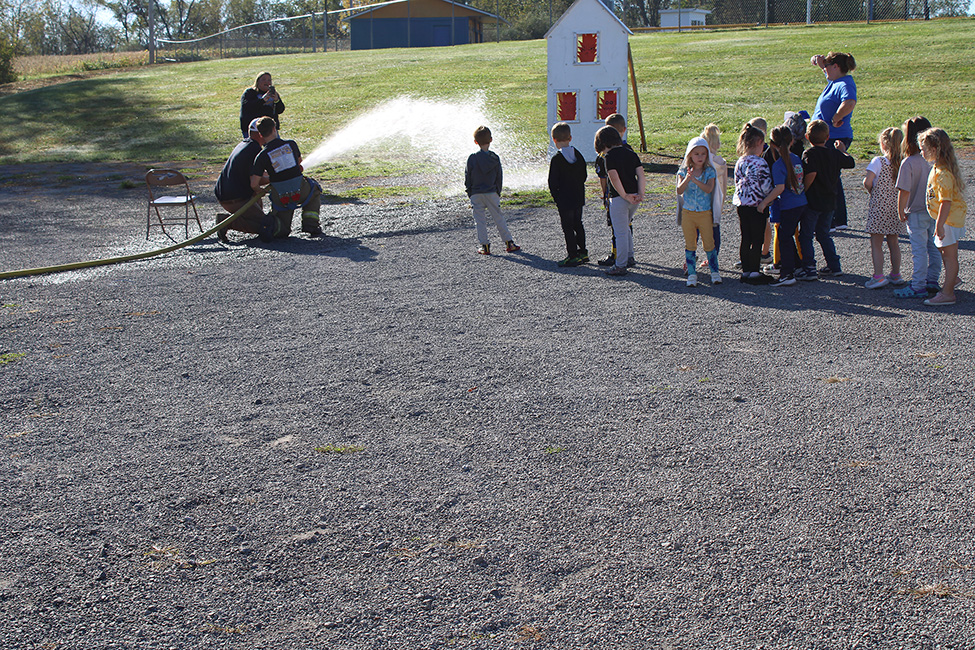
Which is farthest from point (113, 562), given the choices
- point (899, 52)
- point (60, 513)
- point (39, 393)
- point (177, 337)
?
point (899, 52)

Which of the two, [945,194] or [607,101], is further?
[607,101]

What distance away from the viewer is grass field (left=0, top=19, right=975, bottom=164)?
21625 millimetres

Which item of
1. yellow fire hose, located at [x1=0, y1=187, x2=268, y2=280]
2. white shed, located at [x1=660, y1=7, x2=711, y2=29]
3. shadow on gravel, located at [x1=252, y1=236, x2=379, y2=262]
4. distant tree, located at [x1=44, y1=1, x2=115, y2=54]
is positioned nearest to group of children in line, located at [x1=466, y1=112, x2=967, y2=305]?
shadow on gravel, located at [x1=252, y1=236, x2=379, y2=262]

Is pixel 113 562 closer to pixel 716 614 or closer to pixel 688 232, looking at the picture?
pixel 716 614

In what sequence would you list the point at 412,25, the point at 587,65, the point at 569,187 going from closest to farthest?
the point at 569,187 < the point at 587,65 < the point at 412,25

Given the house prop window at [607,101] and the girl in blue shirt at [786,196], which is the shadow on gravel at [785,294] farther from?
the house prop window at [607,101]

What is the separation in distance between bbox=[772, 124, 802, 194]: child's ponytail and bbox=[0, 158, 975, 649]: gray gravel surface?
0.99 metres

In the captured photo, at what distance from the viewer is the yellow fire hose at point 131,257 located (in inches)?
360

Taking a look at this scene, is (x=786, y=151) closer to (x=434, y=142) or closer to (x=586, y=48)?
(x=586, y=48)

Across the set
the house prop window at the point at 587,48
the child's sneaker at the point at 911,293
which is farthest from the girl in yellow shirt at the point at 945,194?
the house prop window at the point at 587,48

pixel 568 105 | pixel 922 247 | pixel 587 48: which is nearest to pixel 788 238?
pixel 922 247

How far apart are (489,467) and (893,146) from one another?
5233 mm

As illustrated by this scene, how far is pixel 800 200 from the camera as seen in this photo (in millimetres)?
7777

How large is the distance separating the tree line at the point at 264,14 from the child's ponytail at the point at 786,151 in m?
35.5
